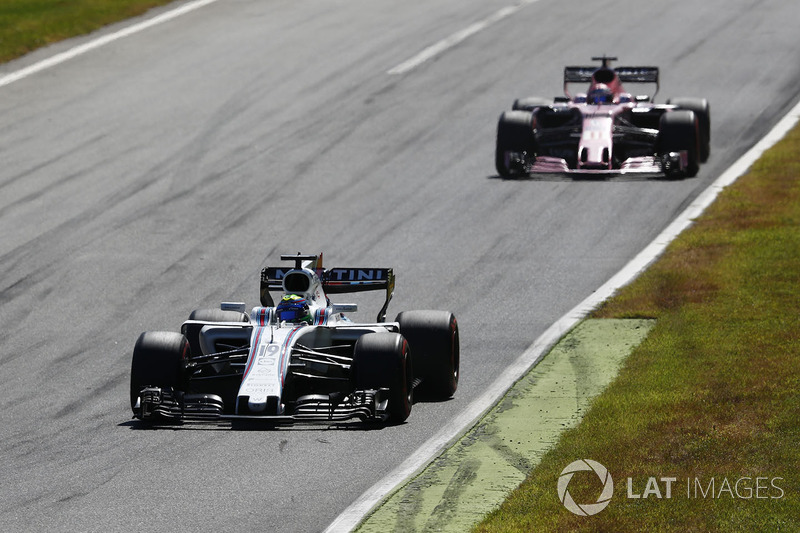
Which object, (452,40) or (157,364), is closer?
(157,364)

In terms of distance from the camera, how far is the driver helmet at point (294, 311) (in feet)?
48.8

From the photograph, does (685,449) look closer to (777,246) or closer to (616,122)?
(777,246)

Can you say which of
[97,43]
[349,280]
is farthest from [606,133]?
[97,43]

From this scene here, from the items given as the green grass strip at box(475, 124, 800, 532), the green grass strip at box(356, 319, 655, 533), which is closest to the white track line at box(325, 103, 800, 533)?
the green grass strip at box(356, 319, 655, 533)

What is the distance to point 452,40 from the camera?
38781 mm

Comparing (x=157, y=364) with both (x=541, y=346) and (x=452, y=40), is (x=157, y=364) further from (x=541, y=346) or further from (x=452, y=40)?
(x=452, y=40)

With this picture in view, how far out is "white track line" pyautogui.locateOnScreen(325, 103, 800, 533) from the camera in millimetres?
11789

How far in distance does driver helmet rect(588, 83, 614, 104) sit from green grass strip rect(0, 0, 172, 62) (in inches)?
663

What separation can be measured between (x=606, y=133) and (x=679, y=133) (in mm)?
1363

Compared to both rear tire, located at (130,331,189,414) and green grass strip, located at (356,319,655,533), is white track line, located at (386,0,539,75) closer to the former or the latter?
green grass strip, located at (356,319,655,533)

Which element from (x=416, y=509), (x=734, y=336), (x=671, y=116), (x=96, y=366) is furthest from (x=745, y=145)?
(x=416, y=509)

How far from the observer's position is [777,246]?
21438mm

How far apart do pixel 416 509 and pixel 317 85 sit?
80.6 ft

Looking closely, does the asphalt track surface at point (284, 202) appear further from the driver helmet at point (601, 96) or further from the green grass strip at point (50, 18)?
the driver helmet at point (601, 96)
